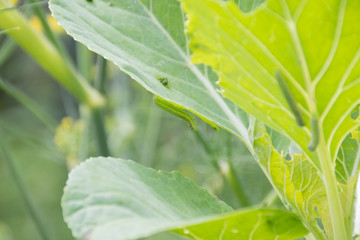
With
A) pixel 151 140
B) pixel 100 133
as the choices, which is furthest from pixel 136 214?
pixel 151 140

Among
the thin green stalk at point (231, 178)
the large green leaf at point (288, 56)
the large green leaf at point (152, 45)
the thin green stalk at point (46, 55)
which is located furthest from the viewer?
the thin green stalk at point (231, 178)

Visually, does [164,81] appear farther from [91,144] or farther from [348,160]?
[91,144]

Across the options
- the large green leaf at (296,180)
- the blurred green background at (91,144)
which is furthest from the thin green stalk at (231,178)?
the large green leaf at (296,180)

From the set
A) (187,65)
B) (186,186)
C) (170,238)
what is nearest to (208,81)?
(187,65)

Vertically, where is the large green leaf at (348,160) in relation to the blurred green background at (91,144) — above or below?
above

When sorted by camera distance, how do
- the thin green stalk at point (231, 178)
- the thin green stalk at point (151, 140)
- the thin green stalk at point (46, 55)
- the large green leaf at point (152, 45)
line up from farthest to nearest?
the thin green stalk at point (151, 140), the thin green stalk at point (231, 178), the thin green stalk at point (46, 55), the large green leaf at point (152, 45)

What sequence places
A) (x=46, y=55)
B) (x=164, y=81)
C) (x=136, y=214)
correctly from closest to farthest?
(x=136, y=214)
(x=164, y=81)
(x=46, y=55)

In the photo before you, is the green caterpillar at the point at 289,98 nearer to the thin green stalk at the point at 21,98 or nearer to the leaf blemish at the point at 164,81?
the leaf blemish at the point at 164,81
